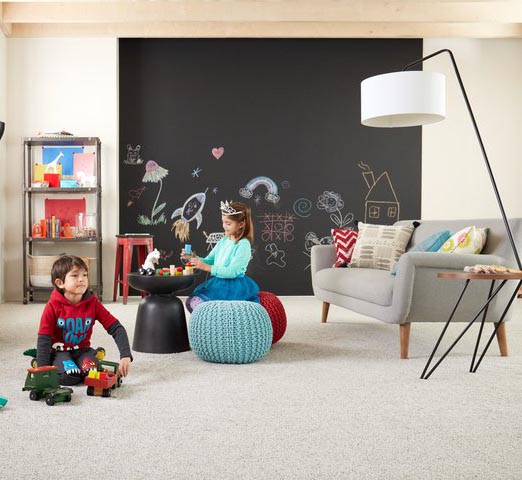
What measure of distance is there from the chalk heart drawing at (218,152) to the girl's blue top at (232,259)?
9.94ft

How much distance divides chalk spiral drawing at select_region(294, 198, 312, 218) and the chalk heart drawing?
0.93 meters

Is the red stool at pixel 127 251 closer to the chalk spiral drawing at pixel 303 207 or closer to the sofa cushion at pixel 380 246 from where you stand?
the chalk spiral drawing at pixel 303 207

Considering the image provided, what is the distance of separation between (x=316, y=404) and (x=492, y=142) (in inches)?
207

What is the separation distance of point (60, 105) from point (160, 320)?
3.75m

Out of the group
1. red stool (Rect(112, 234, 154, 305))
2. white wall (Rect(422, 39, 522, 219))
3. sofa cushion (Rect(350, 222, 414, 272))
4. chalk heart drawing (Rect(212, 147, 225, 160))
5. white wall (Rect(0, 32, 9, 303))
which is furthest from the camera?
white wall (Rect(422, 39, 522, 219))

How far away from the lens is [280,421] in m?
Answer: 2.21

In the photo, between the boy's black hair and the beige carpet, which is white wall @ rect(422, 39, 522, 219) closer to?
the beige carpet

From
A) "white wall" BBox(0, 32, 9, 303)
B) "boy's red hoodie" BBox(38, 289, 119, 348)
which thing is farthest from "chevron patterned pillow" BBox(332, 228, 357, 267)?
"white wall" BBox(0, 32, 9, 303)

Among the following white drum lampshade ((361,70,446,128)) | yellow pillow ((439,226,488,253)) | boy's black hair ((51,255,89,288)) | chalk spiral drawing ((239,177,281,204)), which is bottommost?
boy's black hair ((51,255,89,288))

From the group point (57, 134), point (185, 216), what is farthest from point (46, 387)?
point (185, 216)

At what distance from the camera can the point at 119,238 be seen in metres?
6.02

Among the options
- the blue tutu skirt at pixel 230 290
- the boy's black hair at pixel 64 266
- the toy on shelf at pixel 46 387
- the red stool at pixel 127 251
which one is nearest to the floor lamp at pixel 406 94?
the blue tutu skirt at pixel 230 290

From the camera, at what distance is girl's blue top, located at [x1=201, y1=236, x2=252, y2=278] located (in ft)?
11.9

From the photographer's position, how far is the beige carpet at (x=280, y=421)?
176 centimetres
